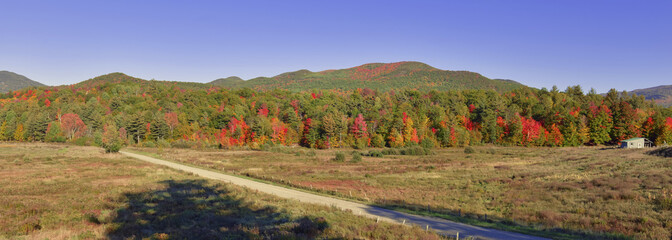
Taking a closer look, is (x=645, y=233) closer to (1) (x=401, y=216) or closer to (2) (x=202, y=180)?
(1) (x=401, y=216)

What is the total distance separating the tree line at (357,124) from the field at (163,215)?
63.8 m

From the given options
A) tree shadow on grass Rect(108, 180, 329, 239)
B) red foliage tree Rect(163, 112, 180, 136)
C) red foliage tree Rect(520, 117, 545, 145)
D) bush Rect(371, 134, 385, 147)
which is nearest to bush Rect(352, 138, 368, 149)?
bush Rect(371, 134, 385, 147)

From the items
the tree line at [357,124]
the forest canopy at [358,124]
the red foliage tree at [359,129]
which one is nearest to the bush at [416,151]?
the tree line at [357,124]

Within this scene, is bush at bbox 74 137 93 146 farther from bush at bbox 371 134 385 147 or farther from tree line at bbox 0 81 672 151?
bush at bbox 371 134 385 147

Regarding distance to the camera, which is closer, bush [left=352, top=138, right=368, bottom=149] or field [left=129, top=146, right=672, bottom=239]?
field [left=129, top=146, right=672, bottom=239]

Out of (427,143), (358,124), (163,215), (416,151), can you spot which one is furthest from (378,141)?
(163,215)

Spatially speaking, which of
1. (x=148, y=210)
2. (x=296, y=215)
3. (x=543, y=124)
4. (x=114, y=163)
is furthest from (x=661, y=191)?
(x=543, y=124)

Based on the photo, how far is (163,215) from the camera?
1669 cm

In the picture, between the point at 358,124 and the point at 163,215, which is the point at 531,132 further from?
the point at 163,215

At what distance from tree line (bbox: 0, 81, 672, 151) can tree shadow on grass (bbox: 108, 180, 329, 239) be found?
66938mm

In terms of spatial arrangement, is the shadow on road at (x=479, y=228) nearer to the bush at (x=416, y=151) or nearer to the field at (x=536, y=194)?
the field at (x=536, y=194)

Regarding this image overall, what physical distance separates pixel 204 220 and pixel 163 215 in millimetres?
2703

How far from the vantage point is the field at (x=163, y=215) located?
13375 millimetres

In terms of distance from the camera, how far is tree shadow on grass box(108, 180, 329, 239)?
43.1 feet
